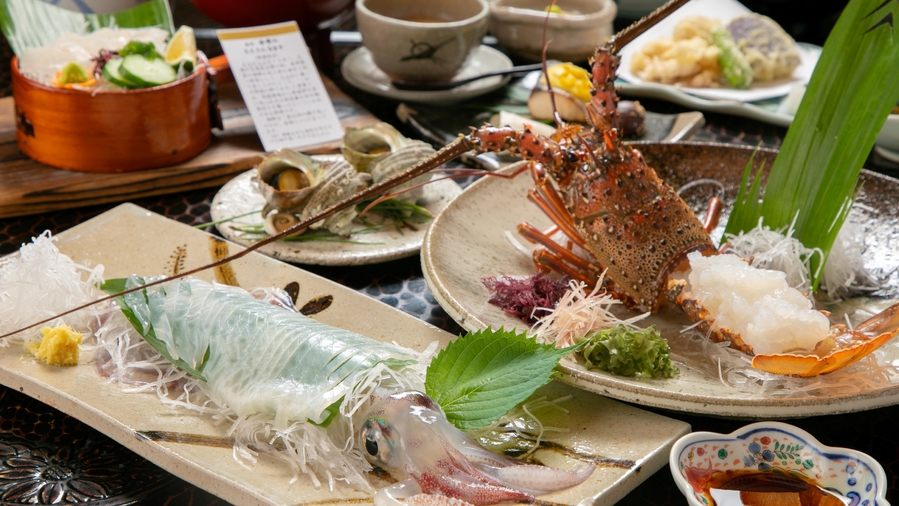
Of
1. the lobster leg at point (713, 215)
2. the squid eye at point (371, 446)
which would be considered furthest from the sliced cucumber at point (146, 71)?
the lobster leg at point (713, 215)

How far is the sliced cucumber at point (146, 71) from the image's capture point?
279 cm

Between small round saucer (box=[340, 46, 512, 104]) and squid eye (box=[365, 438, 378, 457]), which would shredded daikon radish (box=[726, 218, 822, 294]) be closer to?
squid eye (box=[365, 438, 378, 457])

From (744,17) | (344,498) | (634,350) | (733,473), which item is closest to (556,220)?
(634,350)

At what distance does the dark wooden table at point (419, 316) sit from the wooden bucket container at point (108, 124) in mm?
158

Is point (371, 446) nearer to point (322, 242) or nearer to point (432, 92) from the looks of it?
point (322, 242)

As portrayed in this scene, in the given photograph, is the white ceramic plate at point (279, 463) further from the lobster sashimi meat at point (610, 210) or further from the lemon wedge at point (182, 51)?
the lemon wedge at point (182, 51)

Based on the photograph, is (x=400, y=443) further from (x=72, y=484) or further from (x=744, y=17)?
(x=744, y=17)

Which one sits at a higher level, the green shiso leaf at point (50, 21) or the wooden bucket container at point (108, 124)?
the green shiso leaf at point (50, 21)

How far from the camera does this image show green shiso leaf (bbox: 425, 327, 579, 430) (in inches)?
64.4

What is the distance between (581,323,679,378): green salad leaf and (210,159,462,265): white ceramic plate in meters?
0.89

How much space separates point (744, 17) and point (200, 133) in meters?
2.90

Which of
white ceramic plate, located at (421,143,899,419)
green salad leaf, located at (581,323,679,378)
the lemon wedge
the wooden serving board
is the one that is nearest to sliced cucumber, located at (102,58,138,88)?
the lemon wedge

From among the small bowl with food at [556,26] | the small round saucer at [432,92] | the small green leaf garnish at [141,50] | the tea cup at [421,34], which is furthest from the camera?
the small bowl with food at [556,26]

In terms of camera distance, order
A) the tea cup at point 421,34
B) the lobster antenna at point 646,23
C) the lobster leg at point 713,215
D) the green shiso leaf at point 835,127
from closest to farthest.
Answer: the lobster antenna at point 646,23, the green shiso leaf at point 835,127, the lobster leg at point 713,215, the tea cup at point 421,34
